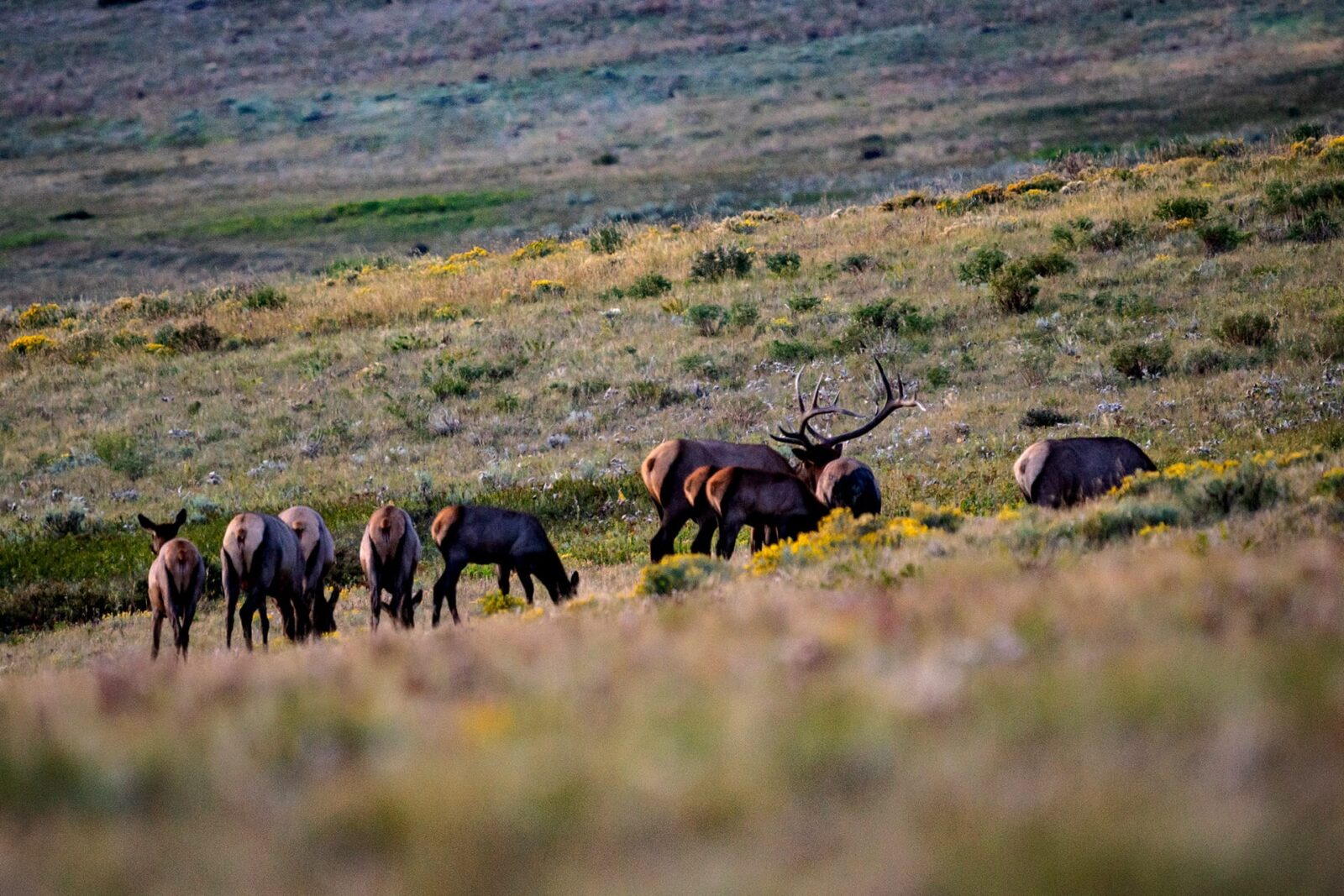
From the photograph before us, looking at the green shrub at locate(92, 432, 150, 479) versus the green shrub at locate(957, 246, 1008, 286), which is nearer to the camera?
the green shrub at locate(92, 432, 150, 479)

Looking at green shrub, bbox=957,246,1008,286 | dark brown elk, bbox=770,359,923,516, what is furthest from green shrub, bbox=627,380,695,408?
dark brown elk, bbox=770,359,923,516

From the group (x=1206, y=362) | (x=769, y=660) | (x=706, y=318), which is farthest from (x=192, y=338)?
(x=769, y=660)

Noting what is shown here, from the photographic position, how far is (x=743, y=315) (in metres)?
25.2

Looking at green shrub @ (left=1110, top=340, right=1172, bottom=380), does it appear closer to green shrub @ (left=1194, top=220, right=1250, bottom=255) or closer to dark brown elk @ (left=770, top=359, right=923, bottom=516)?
green shrub @ (left=1194, top=220, right=1250, bottom=255)

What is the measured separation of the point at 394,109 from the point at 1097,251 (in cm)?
6935

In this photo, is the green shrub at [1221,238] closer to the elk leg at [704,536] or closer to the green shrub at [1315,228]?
the green shrub at [1315,228]

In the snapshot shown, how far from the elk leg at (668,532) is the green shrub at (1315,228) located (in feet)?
55.3

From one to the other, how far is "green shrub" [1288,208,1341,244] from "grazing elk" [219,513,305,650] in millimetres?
20408

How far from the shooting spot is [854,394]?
2070 centimetres

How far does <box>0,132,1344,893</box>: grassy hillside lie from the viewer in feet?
10.5

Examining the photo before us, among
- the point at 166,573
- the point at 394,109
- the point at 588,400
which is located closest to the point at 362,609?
the point at 166,573

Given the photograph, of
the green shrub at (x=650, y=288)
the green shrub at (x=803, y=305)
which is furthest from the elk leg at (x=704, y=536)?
the green shrub at (x=650, y=288)

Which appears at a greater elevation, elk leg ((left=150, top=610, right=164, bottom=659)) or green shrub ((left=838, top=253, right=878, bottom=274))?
green shrub ((left=838, top=253, right=878, bottom=274))

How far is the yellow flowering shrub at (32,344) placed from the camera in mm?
30812
